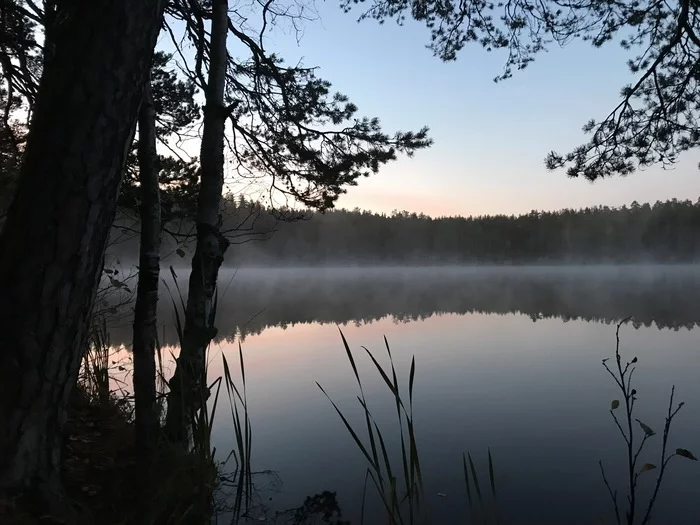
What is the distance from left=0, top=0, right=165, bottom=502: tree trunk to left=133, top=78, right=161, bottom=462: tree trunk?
0.96 m

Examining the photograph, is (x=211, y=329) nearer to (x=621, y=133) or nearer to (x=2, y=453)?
(x=2, y=453)

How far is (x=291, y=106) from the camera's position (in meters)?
4.05

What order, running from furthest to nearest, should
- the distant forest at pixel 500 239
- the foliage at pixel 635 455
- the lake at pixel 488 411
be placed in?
1. the distant forest at pixel 500 239
2. the lake at pixel 488 411
3. the foliage at pixel 635 455

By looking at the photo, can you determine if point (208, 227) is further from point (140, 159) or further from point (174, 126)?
point (174, 126)

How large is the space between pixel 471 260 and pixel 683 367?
59957mm

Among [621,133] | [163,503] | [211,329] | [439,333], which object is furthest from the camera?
[439,333]

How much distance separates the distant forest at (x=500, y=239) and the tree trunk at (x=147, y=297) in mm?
55036

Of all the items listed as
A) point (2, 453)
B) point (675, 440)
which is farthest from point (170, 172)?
point (675, 440)

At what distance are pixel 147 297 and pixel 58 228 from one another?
1.13m

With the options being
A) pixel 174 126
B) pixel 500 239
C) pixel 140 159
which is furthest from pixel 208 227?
pixel 500 239

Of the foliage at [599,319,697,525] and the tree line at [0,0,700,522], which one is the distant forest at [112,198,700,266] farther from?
the foliage at [599,319,697,525]

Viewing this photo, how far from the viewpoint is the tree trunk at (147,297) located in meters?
2.30

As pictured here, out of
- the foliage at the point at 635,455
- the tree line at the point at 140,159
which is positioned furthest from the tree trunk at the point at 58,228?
the foliage at the point at 635,455

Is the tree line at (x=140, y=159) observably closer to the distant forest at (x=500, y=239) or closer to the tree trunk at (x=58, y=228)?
the tree trunk at (x=58, y=228)
